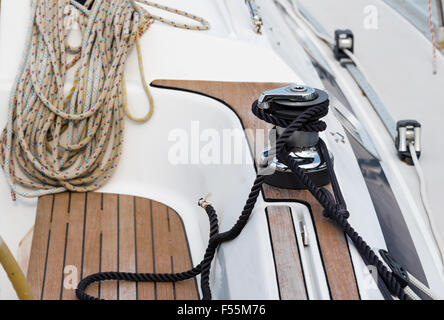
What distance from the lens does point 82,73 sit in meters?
1.65

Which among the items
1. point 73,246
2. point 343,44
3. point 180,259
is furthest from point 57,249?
point 343,44

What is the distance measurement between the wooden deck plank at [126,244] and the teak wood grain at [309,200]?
39 cm

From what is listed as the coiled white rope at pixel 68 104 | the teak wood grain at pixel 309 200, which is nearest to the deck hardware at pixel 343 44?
the teak wood grain at pixel 309 200

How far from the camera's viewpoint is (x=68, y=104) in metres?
1.67

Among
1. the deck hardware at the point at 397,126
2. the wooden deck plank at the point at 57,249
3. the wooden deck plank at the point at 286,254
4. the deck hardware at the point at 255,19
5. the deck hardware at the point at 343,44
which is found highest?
the deck hardware at the point at 255,19

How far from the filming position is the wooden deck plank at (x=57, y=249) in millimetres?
1369

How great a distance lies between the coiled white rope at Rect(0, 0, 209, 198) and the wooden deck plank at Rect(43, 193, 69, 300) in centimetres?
6

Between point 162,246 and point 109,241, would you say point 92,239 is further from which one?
point 162,246

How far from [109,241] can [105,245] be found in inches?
0.8

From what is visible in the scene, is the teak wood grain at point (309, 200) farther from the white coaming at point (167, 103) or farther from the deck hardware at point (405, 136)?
the deck hardware at point (405, 136)

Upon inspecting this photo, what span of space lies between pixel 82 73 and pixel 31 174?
1.13 ft

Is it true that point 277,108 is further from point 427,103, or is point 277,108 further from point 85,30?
point 427,103

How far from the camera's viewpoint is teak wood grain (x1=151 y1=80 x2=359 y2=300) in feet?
3.11
